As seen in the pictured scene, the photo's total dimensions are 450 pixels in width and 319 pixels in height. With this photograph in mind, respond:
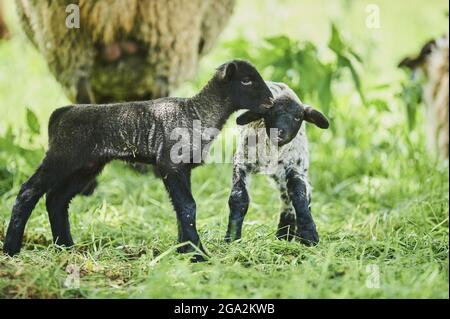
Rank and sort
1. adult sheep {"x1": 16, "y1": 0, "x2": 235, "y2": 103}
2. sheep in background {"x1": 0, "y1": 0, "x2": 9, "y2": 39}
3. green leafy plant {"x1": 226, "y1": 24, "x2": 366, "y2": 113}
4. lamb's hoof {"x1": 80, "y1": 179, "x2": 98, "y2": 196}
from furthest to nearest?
sheep in background {"x1": 0, "y1": 0, "x2": 9, "y2": 39} → green leafy plant {"x1": 226, "y1": 24, "x2": 366, "y2": 113} → adult sheep {"x1": 16, "y1": 0, "x2": 235, "y2": 103} → lamb's hoof {"x1": 80, "y1": 179, "x2": 98, "y2": 196}

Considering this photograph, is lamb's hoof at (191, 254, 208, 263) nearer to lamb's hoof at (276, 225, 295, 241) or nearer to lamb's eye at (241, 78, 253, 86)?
lamb's hoof at (276, 225, 295, 241)

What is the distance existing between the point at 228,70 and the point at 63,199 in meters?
1.06

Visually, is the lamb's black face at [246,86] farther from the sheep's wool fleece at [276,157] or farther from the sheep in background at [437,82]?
the sheep in background at [437,82]

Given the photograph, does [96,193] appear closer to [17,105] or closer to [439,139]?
[17,105]

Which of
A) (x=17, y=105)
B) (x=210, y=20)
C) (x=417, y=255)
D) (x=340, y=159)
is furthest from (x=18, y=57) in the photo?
(x=417, y=255)

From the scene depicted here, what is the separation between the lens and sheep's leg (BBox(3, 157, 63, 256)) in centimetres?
355

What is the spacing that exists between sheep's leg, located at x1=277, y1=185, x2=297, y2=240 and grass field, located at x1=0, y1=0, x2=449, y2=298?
0.08m

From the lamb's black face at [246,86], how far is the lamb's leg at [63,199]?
30.2 inches

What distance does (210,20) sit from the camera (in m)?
5.88

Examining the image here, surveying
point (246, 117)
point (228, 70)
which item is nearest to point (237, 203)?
point (246, 117)

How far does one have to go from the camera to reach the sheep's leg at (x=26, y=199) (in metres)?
3.55

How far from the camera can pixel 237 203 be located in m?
3.58

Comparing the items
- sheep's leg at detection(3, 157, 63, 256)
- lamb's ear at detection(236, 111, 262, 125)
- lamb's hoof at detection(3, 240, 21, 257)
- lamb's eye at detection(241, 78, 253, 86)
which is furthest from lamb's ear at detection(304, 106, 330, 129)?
lamb's hoof at detection(3, 240, 21, 257)

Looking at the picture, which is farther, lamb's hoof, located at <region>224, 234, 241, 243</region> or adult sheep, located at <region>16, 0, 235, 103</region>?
adult sheep, located at <region>16, 0, 235, 103</region>
